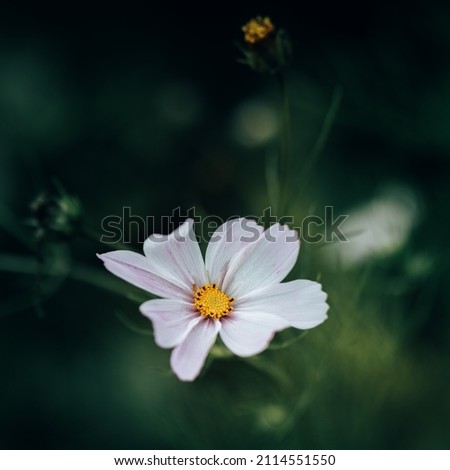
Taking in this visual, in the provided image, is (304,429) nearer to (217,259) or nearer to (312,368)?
(312,368)

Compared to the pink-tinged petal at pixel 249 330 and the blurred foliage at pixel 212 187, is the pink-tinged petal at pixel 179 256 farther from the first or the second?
the blurred foliage at pixel 212 187

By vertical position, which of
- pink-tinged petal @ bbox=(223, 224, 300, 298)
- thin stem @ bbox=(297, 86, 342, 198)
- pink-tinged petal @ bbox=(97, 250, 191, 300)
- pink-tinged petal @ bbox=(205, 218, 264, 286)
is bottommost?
pink-tinged petal @ bbox=(97, 250, 191, 300)

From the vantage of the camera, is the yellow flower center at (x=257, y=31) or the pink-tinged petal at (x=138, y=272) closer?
the pink-tinged petal at (x=138, y=272)

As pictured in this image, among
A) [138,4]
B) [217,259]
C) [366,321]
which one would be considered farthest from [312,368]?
[138,4]

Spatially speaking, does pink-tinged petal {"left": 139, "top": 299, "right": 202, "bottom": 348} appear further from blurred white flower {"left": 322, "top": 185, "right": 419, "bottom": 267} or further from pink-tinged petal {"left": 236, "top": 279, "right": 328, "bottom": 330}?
blurred white flower {"left": 322, "top": 185, "right": 419, "bottom": 267}
